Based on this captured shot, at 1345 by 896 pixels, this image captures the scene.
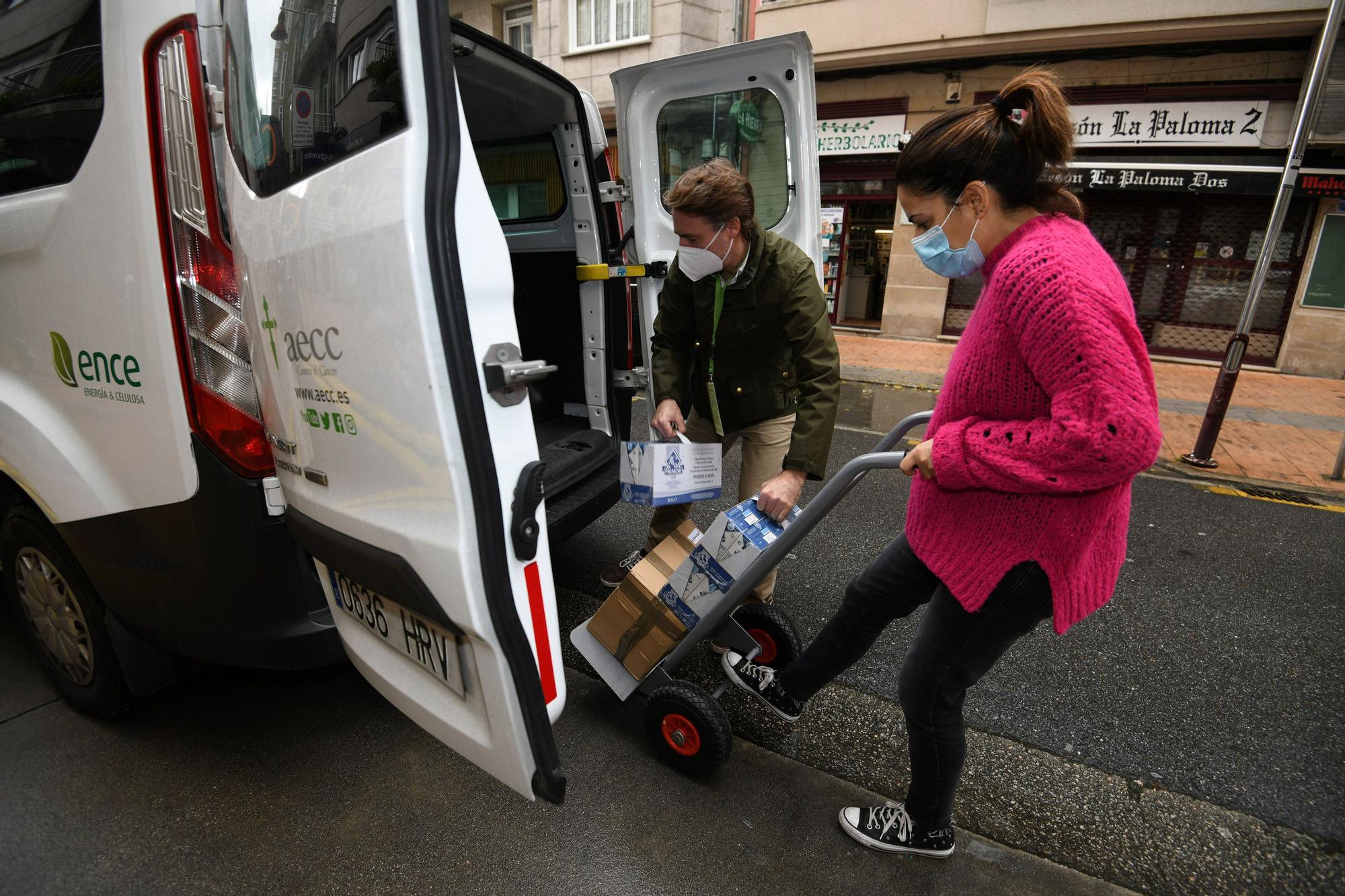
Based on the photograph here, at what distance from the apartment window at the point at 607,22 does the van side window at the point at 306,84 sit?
13.2 m

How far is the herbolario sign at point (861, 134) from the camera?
38.7ft

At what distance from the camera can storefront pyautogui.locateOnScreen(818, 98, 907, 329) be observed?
11.9 metres

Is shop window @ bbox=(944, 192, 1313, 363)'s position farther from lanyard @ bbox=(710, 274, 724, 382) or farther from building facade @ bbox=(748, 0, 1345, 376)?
lanyard @ bbox=(710, 274, 724, 382)

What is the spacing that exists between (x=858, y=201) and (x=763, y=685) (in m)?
11.9

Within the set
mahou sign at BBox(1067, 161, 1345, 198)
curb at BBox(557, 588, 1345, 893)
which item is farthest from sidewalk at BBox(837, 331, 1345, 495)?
curb at BBox(557, 588, 1345, 893)

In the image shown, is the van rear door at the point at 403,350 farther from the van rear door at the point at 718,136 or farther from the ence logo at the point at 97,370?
the van rear door at the point at 718,136

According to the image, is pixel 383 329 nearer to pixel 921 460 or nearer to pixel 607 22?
pixel 921 460

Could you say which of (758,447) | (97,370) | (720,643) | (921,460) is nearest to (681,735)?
(720,643)

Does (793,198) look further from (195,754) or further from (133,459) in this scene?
(195,754)

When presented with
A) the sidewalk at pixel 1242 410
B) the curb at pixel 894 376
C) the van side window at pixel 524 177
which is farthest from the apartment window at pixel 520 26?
the van side window at pixel 524 177

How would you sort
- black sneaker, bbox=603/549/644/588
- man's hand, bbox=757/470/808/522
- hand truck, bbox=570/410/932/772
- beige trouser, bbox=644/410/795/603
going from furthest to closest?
black sneaker, bbox=603/549/644/588
beige trouser, bbox=644/410/795/603
man's hand, bbox=757/470/808/522
hand truck, bbox=570/410/932/772

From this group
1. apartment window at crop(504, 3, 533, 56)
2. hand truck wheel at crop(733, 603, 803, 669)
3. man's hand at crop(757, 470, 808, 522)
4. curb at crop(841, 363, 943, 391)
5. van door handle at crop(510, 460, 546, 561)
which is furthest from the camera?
apartment window at crop(504, 3, 533, 56)

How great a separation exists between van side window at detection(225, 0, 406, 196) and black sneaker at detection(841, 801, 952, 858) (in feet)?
6.74

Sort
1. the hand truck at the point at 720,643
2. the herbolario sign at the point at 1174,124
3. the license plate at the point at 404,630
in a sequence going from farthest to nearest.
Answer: the herbolario sign at the point at 1174,124
the hand truck at the point at 720,643
the license plate at the point at 404,630
